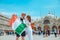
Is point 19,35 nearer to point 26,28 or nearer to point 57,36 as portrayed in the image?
point 26,28

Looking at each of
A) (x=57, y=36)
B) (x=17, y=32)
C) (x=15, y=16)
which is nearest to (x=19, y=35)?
(x=17, y=32)

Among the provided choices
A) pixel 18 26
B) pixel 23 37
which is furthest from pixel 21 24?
pixel 23 37

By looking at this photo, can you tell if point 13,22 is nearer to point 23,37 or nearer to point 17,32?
point 17,32

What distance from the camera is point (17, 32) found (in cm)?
207

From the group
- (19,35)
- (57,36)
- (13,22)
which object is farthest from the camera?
(57,36)

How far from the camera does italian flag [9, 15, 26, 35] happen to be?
6.56ft

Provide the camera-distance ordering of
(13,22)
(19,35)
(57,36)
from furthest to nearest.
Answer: (57,36) → (19,35) → (13,22)

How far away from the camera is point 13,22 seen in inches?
78.7

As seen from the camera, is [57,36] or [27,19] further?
[57,36]

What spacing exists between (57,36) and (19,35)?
4.22 ft

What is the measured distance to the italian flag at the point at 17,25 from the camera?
2000mm

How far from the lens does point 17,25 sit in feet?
6.61

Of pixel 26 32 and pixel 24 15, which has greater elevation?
pixel 24 15

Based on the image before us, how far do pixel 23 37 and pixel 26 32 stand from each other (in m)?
0.11
